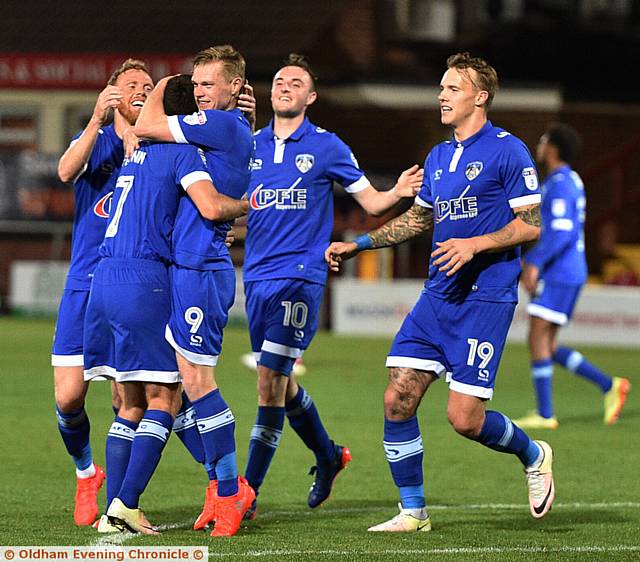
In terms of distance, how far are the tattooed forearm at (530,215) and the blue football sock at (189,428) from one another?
1.92 m

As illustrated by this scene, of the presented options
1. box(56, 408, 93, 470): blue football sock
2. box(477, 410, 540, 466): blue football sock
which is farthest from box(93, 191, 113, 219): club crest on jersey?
box(477, 410, 540, 466): blue football sock

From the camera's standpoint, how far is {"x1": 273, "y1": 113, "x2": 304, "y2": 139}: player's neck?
7.91 meters

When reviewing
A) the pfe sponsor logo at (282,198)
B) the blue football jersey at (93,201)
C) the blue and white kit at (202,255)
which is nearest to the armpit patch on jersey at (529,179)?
the blue and white kit at (202,255)

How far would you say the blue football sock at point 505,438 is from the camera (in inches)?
265

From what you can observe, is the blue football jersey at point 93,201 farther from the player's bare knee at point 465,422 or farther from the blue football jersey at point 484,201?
the player's bare knee at point 465,422

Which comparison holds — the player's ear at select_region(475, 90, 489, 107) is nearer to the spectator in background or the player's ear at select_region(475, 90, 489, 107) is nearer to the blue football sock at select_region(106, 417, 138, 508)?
the blue football sock at select_region(106, 417, 138, 508)

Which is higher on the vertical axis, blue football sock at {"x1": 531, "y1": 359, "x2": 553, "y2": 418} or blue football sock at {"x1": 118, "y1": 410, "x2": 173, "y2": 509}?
blue football sock at {"x1": 118, "y1": 410, "x2": 173, "y2": 509}

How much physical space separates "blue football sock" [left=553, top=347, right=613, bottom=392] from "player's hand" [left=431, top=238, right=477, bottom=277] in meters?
5.40

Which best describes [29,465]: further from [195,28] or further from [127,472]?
[195,28]

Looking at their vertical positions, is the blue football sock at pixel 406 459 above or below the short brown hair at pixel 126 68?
below

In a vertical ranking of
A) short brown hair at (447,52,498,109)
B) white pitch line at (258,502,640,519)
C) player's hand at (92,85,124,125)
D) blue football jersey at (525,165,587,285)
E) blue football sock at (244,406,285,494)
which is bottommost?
white pitch line at (258,502,640,519)

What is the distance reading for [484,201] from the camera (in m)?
6.74

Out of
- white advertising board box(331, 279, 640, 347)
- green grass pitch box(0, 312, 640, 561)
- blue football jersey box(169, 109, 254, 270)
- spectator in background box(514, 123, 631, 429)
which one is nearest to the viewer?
green grass pitch box(0, 312, 640, 561)

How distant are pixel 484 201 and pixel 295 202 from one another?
135 cm
